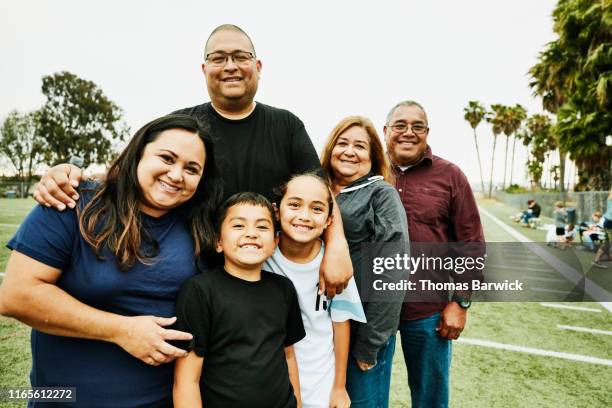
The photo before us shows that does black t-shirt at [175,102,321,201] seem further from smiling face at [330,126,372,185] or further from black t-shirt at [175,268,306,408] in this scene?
black t-shirt at [175,268,306,408]

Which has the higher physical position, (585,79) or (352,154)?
(585,79)

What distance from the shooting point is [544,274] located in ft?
28.7

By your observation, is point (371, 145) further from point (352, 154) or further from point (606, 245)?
point (606, 245)

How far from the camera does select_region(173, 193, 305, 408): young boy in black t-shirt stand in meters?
1.53

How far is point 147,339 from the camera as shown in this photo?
4.66 feet

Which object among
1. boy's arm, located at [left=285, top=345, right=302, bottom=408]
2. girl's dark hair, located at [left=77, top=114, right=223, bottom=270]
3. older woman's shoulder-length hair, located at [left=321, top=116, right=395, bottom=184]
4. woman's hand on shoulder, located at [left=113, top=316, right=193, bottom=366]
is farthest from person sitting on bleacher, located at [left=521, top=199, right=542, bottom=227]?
woman's hand on shoulder, located at [left=113, top=316, right=193, bottom=366]

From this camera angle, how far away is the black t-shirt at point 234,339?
1537 millimetres

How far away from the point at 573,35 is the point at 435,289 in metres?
21.8

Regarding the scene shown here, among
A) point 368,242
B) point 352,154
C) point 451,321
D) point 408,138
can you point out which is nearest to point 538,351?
point 451,321

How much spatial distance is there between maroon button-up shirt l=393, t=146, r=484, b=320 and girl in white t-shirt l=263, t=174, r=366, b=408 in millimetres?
787

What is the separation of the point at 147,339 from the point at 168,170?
660 millimetres

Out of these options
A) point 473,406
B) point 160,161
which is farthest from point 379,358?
point 473,406

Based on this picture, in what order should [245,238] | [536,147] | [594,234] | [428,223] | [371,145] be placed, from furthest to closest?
[536,147]
[594,234]
[428,223]
[371,145]
[245,238]

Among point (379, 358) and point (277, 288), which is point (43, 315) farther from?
point (379, 358)
